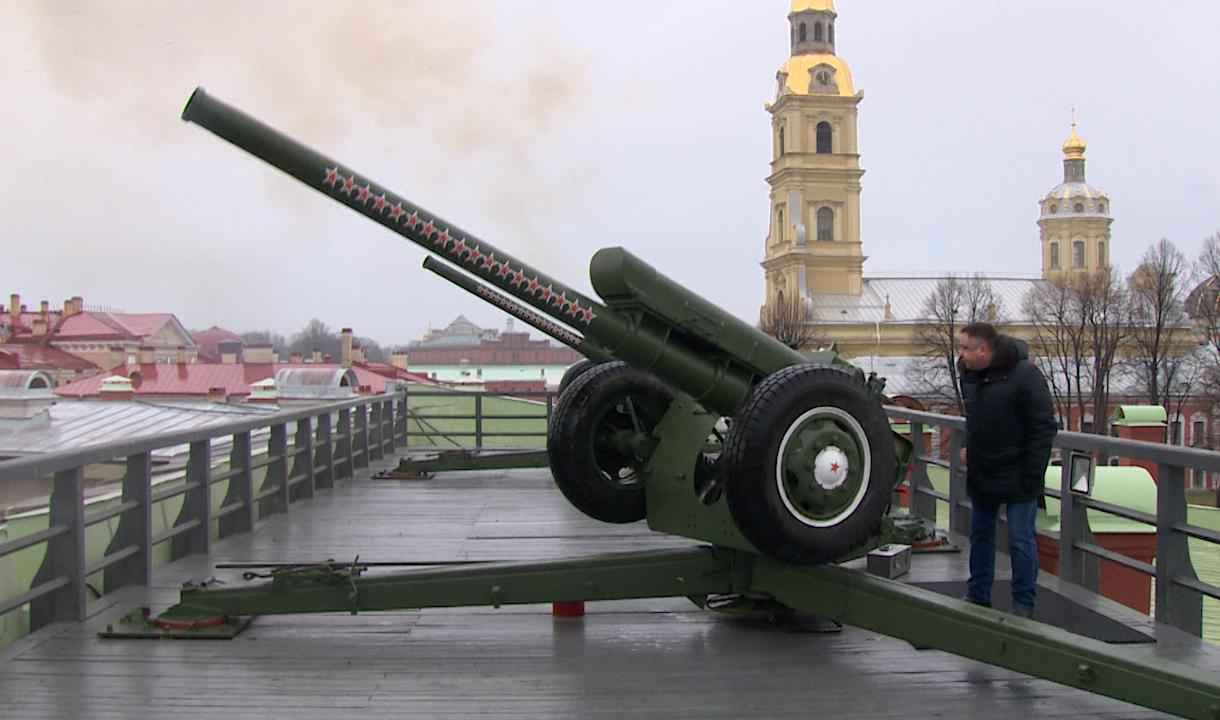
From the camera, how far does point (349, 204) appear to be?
4641 mm

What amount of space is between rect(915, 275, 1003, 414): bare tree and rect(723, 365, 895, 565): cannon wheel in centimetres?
4594

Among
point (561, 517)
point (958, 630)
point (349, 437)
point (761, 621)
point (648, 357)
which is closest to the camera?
point (958, 630)

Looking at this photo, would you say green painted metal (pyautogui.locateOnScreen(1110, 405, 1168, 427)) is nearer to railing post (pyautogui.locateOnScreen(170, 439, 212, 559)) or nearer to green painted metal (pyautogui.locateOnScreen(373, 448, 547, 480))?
green painted metal (pyautogui.locateOnScreen(373, 448, 547, 480))

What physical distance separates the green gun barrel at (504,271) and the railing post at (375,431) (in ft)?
33.4

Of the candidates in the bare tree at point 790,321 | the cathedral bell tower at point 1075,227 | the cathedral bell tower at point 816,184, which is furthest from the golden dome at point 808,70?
the cathedral bell tower at point 1075,227

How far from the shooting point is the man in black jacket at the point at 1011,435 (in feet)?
17.3

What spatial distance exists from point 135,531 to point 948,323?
58.9 m

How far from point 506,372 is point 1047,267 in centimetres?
4959

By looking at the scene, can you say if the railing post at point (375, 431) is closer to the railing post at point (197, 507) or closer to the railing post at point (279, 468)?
the railing post at point (279, 468)

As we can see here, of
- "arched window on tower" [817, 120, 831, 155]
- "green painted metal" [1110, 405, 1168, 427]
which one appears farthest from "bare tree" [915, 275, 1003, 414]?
"green painted metal" [1110, 405, 1168, 427]

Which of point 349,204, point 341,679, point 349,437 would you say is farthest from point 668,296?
point 349,437

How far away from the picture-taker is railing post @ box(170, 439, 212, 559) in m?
7.42

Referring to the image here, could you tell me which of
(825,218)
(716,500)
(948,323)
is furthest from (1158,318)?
(716,500)

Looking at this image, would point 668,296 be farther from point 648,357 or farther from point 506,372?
point 506,372
